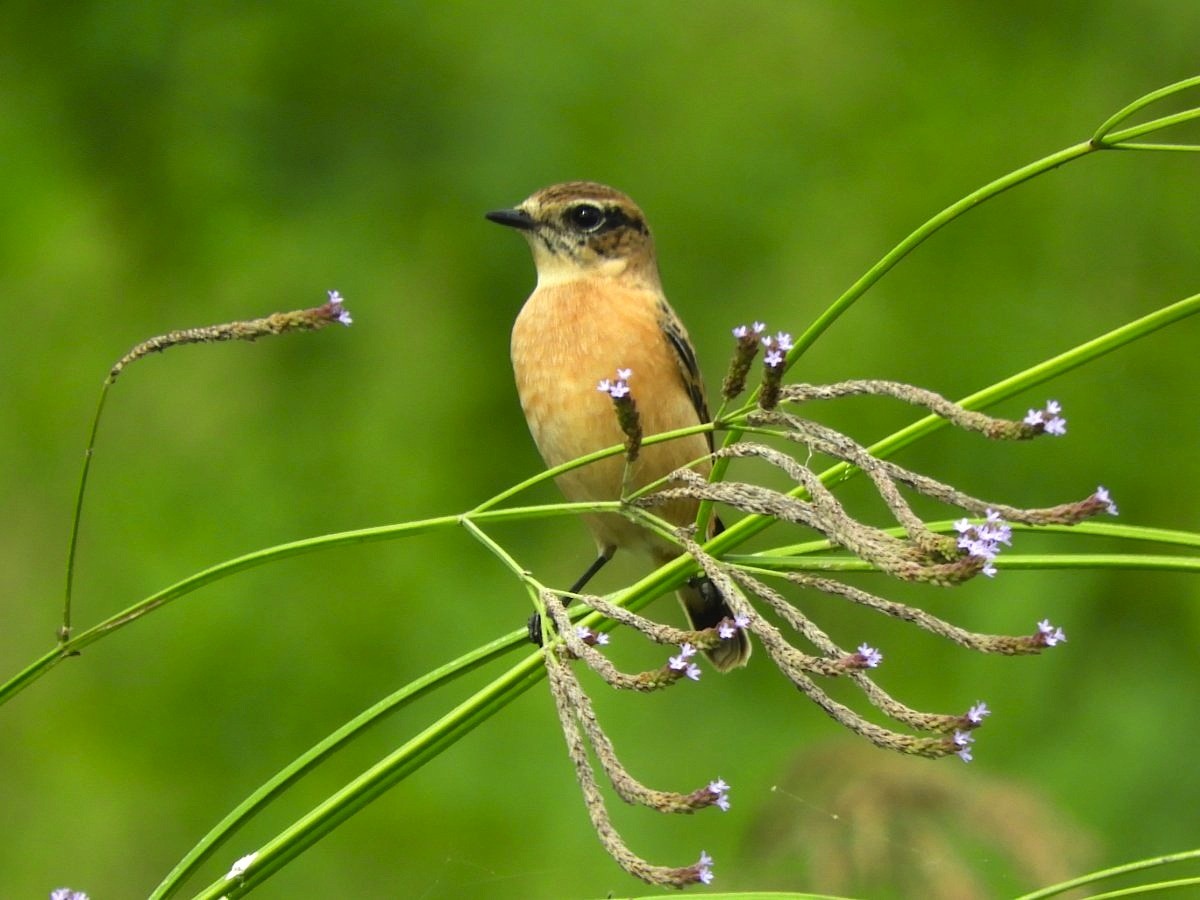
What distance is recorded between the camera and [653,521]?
1.61 metres

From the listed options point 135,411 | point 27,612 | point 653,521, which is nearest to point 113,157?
point 135,411

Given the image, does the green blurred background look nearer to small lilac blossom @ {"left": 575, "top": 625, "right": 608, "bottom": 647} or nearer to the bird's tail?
the bird's tail

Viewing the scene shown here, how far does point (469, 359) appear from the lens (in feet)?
16.1

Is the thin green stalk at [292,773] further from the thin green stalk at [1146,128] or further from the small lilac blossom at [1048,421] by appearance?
the thin green stalk at [1146,128]

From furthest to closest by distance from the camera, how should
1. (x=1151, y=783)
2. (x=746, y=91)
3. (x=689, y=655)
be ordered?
(x=746, y=91), (x=1151, y=783), (x=689, y=655)

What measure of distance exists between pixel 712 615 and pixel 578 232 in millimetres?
999

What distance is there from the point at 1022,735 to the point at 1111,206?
6.16 ft

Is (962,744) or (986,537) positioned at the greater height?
(986,537)

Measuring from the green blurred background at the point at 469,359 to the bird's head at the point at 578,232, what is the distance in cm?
84

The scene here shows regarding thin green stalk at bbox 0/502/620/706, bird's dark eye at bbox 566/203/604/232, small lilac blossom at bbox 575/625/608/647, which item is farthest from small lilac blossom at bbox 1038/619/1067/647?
bird's dark eye at bbox 566/203/604/232

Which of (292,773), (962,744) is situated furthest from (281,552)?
(962,744)

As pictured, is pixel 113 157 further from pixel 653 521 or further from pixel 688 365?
pixel 653 521

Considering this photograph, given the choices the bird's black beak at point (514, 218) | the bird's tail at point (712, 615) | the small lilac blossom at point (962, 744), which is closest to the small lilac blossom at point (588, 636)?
the small lilac blossom at point (962, 744)

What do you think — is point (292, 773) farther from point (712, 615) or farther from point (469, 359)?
point (469, 359)
